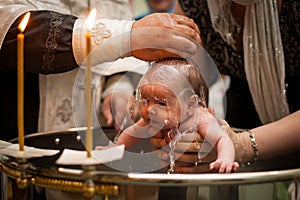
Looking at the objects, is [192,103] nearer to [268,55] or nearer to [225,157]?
[225,157]

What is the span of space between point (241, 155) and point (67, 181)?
0.34 m

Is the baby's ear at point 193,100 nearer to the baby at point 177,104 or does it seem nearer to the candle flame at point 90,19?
the baby at point 177,104

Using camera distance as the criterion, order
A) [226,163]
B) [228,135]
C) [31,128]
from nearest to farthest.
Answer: [226,163], [228,135], [31,128]

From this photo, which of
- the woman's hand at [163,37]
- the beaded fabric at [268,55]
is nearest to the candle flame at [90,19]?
the woman's hand at [163,37]

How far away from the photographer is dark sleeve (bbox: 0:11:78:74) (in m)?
0.85

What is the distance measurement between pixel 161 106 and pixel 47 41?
22cm

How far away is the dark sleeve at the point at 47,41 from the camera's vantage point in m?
0.85

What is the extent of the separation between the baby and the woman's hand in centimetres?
2

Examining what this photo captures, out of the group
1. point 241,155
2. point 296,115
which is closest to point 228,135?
point 241,155

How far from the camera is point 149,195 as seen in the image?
595mm

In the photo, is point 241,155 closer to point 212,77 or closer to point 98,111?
point 212,77

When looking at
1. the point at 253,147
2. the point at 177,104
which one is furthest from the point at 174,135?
the point at 253,147

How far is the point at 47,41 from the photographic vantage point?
0.86 meters

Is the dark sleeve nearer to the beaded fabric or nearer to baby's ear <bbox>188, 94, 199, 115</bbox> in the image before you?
baby's ear <bbox>188, 94, 199, 115</bbox>
